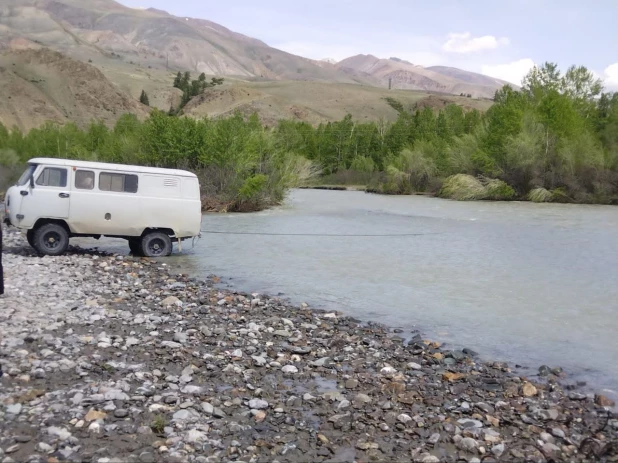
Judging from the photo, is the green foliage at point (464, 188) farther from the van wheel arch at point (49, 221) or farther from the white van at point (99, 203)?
the van wheel arch at point (49, 221)

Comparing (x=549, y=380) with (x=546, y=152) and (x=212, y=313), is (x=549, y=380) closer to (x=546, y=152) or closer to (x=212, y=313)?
Answer: (x=212, y=313)

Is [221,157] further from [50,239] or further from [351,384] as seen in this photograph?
[351,384]

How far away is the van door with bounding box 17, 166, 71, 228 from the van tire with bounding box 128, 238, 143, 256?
107 inches

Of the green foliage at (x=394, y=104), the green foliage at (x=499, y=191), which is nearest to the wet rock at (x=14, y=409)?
the green foliage at (x=499, y=191)

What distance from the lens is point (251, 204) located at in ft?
140

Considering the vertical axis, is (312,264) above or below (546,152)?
below

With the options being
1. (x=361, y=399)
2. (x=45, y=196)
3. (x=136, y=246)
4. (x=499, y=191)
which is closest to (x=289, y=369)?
(x=361, y=399)

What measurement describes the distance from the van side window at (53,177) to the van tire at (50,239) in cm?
124

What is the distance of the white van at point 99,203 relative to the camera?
1695cm

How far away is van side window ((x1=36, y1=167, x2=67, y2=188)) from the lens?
16.9 m

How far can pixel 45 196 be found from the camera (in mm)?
16984

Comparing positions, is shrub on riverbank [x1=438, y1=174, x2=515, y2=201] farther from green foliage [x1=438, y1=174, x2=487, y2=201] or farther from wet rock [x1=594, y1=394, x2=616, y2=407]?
wet rock [x1=594, y1=394, x2=616, y2=407]

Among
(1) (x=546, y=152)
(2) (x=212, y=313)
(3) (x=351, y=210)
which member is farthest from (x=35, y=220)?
(1) (x=546, y=152)

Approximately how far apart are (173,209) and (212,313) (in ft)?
23.3
